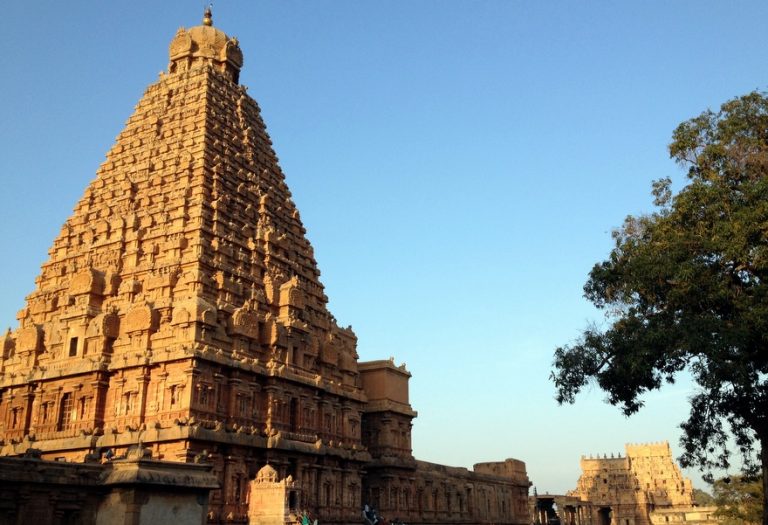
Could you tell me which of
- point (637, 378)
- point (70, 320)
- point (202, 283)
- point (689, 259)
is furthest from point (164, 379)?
point (689, 259)

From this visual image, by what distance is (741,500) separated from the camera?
5506cm

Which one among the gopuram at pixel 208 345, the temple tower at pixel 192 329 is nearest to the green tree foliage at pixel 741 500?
the gopuram at pixel 208 345

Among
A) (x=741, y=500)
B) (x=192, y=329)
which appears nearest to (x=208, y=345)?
(x=192, y=329)

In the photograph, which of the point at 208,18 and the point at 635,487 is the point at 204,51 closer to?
the point at 208,18

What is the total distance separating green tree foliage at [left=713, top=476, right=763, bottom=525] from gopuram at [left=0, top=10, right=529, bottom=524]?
19.8 meters

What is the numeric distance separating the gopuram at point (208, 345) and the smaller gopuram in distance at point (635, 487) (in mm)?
53171

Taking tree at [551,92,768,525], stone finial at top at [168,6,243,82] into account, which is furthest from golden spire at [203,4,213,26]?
tree at [551,92,768,525]

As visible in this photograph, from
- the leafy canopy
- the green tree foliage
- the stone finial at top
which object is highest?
the stone finial at top

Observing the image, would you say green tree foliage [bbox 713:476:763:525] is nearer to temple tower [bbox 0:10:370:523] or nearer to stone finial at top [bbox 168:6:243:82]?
temple tower [bbox 0:10:370:523]

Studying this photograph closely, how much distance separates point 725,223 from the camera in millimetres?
27203

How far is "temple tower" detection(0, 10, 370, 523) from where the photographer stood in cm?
3528

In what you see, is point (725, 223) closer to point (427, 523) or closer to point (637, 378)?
point (637, 378)

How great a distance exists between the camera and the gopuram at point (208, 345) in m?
35.1

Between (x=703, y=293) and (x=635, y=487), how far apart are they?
8319 cm
